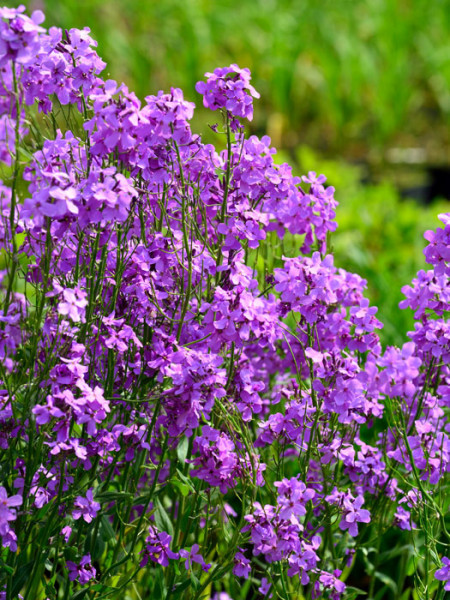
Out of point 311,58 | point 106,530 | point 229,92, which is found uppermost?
point 311,58

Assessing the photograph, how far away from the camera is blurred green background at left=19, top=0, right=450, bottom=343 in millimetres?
6727

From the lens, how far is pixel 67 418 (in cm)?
157

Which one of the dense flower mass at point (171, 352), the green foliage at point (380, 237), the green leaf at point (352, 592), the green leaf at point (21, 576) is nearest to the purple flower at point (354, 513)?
the dense flower mass at point (171, 352)

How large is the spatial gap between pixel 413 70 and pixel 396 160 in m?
0.95

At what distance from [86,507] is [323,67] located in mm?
5623

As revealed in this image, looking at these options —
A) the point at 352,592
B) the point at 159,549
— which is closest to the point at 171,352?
the point at 159,549

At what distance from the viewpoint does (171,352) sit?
5.70 ft

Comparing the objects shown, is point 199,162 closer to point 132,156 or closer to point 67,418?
point 132,156

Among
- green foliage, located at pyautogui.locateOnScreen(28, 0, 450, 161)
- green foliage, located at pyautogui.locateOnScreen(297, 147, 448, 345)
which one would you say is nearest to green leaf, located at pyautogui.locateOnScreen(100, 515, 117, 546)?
green foliage, located at pyautogui.locateOnScreen(297, 147, 448, 345)

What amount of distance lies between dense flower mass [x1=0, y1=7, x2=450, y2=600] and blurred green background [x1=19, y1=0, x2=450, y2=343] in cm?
442


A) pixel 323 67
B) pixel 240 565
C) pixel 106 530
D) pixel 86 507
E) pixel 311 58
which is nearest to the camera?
pixel 86 507

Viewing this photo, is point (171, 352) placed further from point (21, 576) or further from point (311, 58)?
point (311, 58)

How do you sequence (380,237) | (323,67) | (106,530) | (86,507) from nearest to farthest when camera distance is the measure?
(86,507), (106,530), (380,237), (323,67)

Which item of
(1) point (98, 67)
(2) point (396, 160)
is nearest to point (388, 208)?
(2) point (396, 160)
